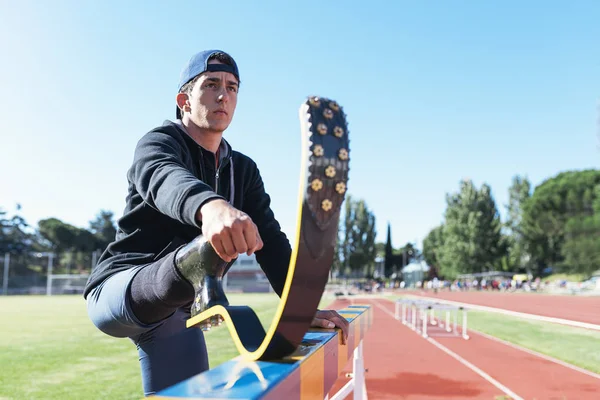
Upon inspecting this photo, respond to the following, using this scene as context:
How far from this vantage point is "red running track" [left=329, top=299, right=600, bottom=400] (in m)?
5.02

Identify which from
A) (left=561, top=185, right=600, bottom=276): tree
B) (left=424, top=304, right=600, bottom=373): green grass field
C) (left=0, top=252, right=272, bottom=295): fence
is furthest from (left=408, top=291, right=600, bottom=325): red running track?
(left=0, top=252, right=272, bottom=295): fence

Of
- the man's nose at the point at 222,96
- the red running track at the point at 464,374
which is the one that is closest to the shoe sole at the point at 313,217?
the man's nose at the point at 222,96

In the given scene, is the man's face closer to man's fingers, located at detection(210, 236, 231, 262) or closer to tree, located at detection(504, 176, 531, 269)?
man's fingers, located at detection(210, 236, 231, 262)

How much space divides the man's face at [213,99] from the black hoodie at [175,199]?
3.3 inches

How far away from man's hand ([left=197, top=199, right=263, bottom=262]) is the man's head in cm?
69

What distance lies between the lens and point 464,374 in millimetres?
6125

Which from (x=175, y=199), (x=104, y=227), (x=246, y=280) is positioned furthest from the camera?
(x=104, y=227)

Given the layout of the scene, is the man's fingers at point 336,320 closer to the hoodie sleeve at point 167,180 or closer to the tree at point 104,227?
the hoodie sleeve at point 167,180

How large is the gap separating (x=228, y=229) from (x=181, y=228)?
66 centimetres

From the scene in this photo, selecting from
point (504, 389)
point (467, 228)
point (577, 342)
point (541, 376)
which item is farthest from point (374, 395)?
point (467, 228)

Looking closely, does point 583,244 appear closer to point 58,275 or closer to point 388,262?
point 388,262

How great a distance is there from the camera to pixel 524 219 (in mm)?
61344

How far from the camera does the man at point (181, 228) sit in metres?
1.01

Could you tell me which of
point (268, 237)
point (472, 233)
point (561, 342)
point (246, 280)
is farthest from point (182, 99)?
point (472, 233)
